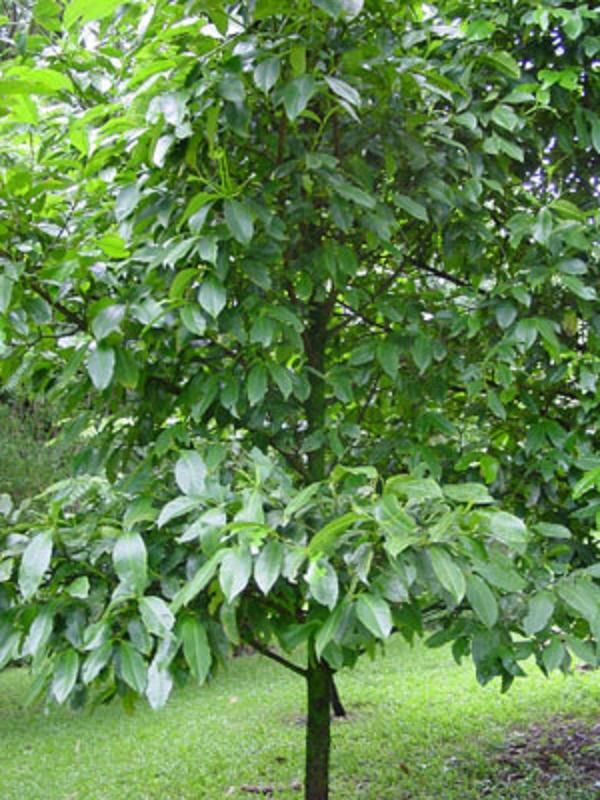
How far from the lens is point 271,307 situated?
181 cm

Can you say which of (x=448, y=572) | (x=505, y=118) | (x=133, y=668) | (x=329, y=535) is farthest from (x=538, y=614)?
(x=505, y=118)

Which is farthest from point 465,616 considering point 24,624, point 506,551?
point 24,624

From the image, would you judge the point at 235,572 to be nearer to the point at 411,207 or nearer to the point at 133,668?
the point at 133,668

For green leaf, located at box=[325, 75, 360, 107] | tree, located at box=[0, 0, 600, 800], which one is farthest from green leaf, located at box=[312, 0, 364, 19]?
green leaf, located at box=[325, 75, 360, 107]

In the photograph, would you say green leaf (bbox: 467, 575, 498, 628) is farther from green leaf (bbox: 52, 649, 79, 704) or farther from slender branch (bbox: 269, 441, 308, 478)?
slender branch (bbox: 269, 441, 308, 478)

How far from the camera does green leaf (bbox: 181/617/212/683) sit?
140 cm

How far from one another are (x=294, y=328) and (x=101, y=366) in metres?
0.43

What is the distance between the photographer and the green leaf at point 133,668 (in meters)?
1.40

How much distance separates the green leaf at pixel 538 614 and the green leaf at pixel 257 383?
2.16 ft

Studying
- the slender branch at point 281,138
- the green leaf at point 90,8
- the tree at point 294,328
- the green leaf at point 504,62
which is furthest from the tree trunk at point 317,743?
the green leaf at point 90,8

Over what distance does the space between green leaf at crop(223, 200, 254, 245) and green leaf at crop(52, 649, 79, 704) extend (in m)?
0.79

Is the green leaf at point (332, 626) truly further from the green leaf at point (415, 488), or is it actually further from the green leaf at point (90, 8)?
the green leaf at point (90, 8)

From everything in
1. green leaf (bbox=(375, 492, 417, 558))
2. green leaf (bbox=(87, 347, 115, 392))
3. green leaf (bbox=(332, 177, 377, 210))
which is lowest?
green leaf (bbox=(375, 492, 417, 558))

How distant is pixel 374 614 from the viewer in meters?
1.32
